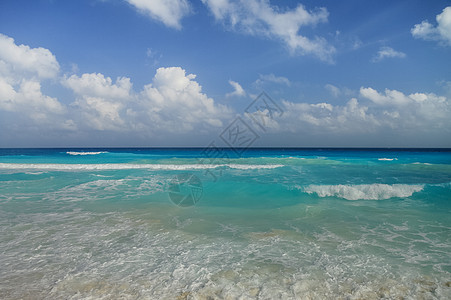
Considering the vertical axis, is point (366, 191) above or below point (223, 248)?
above

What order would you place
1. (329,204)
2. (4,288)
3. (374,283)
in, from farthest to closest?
(329,204), (374,283), (4,288)

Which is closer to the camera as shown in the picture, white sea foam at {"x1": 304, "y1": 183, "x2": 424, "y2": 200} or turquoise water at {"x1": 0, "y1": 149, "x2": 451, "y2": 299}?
turquoise water at {"x1": 0, "y1": 149, "x2": 451, "y2": 299}

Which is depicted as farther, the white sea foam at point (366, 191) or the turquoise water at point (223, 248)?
the white sea foam at point (366, 191)

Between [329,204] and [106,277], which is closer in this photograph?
[106,277]

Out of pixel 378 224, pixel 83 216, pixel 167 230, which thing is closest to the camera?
pixel 167 230

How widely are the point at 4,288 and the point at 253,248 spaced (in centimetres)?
436

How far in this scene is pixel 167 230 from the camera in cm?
683

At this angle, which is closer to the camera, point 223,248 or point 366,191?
point 223,248

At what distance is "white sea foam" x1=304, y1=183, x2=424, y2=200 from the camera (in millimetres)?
11578

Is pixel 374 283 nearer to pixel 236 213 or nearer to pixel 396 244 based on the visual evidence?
pixel 396 244

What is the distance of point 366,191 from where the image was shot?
12.1m

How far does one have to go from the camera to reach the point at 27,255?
5031 millimetres

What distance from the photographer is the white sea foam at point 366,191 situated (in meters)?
11.6

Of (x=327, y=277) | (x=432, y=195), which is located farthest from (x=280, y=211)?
(x=432, y=195)
